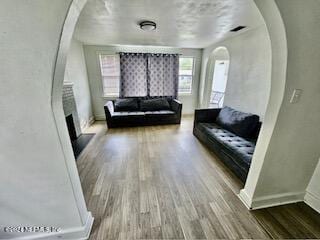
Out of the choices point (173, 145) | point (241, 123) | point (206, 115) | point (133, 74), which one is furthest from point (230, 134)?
point (133, 74)

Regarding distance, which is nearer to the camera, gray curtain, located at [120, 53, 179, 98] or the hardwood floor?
the hardwood floor

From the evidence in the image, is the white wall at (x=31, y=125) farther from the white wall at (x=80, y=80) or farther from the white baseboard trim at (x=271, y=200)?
the white wall at (x=80, y=80)

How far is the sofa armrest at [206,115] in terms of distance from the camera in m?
3.47

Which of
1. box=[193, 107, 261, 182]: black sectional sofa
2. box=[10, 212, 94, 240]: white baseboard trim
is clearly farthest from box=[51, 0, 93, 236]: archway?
box=[193, 107, 261, 182]: black sectional sofa

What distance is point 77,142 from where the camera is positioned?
10.9 feet

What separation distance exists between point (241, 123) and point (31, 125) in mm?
2926

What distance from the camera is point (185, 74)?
17.3ft

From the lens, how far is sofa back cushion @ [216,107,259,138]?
8.51 ft

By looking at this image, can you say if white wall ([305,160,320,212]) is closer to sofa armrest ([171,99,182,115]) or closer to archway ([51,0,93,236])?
archway ([51,0,93,236])

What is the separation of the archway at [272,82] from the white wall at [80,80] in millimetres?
2783

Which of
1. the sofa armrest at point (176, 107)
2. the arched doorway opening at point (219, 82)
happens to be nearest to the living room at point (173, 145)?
the sofa armrest at point (176, 107)

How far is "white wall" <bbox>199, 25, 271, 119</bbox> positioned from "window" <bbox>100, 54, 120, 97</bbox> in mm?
3226

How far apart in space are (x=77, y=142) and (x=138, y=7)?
2.94m

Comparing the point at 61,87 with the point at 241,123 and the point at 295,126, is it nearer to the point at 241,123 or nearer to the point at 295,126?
the point at 295,126
